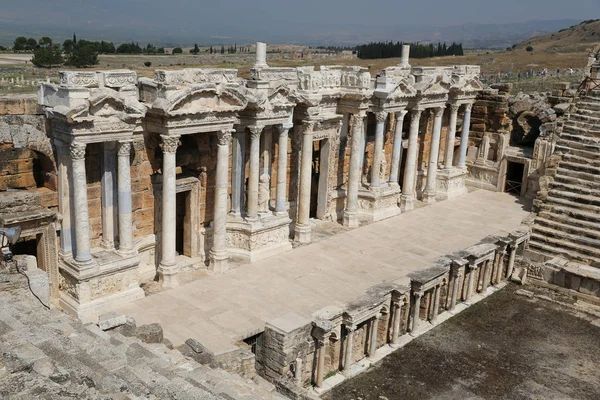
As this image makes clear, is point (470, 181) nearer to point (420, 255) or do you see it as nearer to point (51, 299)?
point (420, 255)

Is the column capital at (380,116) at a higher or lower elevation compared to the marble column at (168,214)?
higher

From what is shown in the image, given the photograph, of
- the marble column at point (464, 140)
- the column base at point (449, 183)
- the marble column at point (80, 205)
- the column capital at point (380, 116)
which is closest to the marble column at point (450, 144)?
the column base at point (449, 183)

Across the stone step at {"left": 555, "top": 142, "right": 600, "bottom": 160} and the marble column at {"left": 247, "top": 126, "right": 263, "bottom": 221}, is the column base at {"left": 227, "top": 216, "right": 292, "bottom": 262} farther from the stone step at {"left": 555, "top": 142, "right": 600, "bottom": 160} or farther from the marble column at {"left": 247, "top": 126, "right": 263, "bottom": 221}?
the stone step at {"left": 555, "top": 142, "right": 600, "bottom": 160}

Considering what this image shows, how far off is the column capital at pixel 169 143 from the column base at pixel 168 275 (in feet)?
9.99

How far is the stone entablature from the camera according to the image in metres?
14.5

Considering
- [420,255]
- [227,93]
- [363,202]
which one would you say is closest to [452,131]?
[363,202]

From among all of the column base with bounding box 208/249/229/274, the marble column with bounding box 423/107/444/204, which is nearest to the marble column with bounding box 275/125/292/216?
the column base with bounding box 208/249/229/274

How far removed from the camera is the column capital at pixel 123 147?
48.3 ft

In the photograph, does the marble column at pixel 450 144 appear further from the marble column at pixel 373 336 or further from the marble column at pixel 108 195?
the marble column at pixel 108 195

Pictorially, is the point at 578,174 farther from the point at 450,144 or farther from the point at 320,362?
the point at 320,362

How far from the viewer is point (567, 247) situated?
68.6 ft

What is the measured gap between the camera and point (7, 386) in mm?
7391

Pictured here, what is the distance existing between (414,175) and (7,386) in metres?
19.6

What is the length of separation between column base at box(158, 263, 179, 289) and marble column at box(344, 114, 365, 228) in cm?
758
